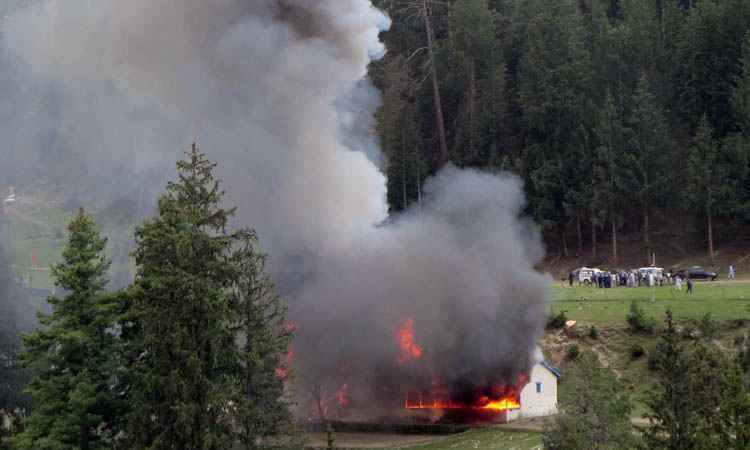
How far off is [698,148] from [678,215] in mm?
7150

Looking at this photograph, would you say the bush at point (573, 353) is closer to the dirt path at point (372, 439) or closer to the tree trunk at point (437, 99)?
the dirt path at point (372, 439)

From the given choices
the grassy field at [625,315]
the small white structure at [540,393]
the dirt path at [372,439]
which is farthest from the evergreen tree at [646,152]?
the dirt path at [372,439]

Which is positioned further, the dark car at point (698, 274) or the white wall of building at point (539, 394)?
the dark car at point (698, 274)

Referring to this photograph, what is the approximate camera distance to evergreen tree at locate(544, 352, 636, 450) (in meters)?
38.0

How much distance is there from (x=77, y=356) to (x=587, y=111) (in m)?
57.2

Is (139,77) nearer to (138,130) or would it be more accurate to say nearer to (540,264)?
(138,130)

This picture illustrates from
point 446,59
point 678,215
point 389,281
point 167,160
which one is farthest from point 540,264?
point 167,160

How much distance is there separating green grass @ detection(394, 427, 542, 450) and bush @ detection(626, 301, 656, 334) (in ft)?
42.4

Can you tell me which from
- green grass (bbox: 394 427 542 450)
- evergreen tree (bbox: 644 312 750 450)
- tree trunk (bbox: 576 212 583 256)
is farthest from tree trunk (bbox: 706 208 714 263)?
evergreen tree (bbox: 644 312 750 450)

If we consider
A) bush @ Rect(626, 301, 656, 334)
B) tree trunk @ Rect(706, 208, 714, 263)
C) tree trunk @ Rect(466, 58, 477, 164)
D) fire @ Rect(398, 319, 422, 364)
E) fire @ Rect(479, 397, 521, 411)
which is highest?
tree trunk @ Rect(466, 58, 477, 164)

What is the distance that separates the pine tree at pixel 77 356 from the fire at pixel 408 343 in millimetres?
16608

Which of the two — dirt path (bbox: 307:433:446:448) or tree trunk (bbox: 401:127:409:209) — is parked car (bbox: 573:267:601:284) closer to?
tree trunk (bbox: 401:127:409:209)

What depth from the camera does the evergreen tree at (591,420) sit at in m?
38.0

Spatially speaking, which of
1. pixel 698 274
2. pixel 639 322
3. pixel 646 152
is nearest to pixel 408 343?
pixel 639 322
